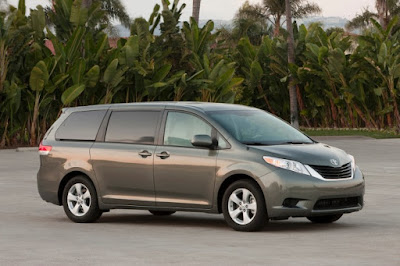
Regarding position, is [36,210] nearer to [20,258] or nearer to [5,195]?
[5,195]

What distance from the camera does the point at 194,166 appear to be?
13.0 m

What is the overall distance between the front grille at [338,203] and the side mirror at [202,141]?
1.43m

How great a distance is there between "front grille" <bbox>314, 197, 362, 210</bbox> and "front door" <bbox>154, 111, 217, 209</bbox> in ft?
4.17

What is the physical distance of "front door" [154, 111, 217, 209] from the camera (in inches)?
509

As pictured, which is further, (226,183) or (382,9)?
(382,9)

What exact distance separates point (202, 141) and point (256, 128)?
2.99 ft

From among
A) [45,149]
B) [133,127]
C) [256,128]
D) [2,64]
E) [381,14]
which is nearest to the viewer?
[256,128]

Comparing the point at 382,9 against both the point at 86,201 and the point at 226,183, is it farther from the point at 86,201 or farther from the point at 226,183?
the point at 226,183

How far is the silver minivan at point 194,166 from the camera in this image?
12.5 metres

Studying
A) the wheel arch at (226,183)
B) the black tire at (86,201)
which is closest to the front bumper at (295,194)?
the wheel arch at (226,183)

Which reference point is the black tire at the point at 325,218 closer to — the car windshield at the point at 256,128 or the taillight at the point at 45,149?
the car windshield at the point at 256,128

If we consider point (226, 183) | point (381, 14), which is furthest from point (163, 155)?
point (381, 14)

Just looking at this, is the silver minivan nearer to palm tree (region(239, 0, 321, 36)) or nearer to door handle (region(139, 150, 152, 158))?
door handle (region(139, 150, 152, 158))

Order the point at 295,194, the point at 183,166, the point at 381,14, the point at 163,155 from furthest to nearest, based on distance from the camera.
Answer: the point at 381,14
the point at 163,155
the point at 183,166
the point at 295,194
